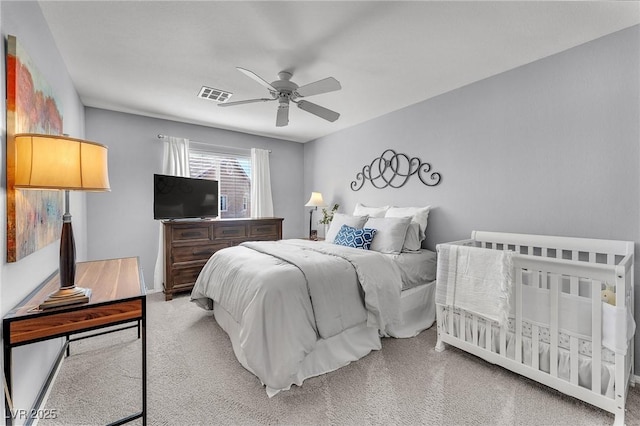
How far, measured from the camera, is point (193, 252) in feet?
12.6

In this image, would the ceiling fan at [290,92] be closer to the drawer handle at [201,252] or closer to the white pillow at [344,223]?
the white pillow at [344,223]

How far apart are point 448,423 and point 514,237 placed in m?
1.75

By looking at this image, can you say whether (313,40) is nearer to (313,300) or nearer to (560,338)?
(313,300)

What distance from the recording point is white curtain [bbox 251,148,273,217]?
4957 millimetres

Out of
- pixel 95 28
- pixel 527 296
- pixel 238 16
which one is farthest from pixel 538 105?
pixel 95 28

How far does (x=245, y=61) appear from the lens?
252 centimetres

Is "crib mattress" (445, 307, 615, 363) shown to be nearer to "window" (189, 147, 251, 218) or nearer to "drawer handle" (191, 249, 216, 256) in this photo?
"drawer handle" (191, 249, 216, 256)

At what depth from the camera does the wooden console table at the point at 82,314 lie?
3.91 ft

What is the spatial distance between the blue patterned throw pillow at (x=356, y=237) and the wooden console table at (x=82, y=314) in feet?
6.68

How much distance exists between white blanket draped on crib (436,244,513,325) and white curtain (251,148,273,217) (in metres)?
3.36

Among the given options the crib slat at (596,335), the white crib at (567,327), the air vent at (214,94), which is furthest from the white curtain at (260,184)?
the crib slat at (596,335)

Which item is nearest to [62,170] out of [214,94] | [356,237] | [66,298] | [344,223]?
[66,298]

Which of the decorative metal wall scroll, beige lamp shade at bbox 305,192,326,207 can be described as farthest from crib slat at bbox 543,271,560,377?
beige lamp shade at bbox 305,192,326,207

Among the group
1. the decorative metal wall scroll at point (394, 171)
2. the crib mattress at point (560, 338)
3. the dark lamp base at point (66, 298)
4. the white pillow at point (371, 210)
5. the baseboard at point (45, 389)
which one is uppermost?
the decorative metal wall scroll at point (394, 171)
